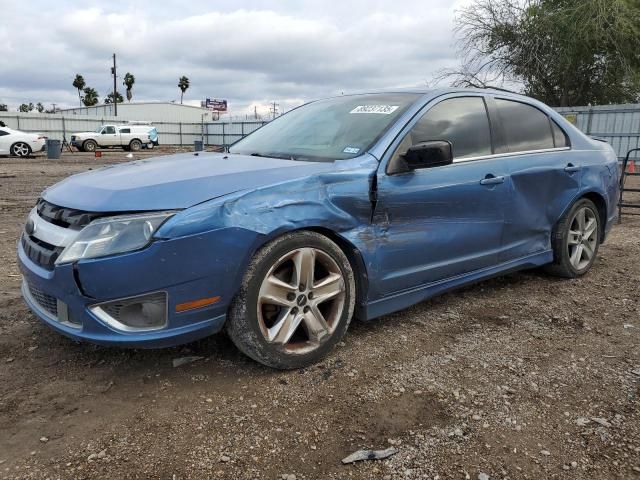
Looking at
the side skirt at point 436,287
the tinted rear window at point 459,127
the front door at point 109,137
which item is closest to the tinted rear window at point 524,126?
the tinted rear window at point 459,127

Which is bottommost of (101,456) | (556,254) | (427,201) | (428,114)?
(101,456)

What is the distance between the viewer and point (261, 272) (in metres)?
2.64

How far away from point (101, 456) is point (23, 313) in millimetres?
1942

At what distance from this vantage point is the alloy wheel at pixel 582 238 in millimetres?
4562

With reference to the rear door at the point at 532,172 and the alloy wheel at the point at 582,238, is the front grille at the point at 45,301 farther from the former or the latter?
the alloy wheel at the point at 582,238

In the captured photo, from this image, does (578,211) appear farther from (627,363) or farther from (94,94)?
(94,94)

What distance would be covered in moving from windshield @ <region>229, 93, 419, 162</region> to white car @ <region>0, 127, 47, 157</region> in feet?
77.0

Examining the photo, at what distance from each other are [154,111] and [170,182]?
66971 mm

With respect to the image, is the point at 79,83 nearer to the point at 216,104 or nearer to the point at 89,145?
the point at 216,104

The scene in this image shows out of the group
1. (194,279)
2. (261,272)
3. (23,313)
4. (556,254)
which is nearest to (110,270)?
(194,279)

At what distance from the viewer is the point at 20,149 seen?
78.1ft

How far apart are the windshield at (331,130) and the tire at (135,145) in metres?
32.4

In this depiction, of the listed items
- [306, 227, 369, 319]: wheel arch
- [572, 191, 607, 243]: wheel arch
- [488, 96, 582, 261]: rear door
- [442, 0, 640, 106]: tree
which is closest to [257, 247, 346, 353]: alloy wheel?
[306, 227, 369, 319]: wheel arch

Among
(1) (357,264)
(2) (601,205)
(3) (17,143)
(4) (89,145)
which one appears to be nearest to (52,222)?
(1) (357,264)
